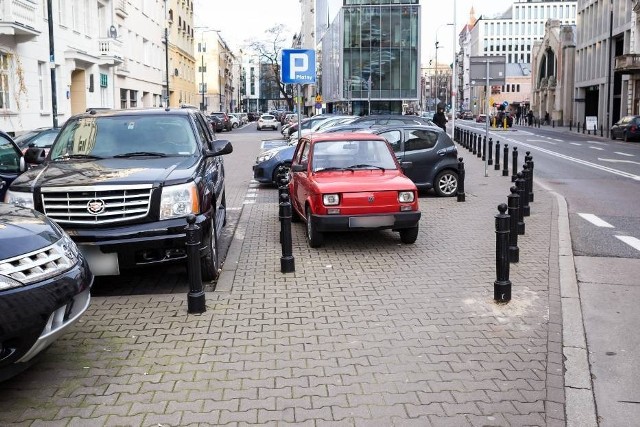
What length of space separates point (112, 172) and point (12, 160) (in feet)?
10.0

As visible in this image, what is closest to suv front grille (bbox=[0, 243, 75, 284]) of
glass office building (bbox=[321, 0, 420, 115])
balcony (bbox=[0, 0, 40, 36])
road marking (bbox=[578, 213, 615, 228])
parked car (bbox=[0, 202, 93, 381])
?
parked car (bbox=[0, 202, 93, 381])

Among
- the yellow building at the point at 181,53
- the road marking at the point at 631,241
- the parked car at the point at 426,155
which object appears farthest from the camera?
the yellow building at the point at 181,53

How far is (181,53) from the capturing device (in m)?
67.4

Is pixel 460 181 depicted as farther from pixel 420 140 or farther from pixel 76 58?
pixel 76 58

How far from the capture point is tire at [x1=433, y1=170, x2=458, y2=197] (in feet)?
48.5

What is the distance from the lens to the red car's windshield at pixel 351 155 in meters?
10.1

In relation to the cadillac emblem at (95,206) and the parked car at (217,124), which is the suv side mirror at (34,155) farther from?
the parked car at (217,124)

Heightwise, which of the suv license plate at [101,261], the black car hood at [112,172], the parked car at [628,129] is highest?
the parked car at [628,129]

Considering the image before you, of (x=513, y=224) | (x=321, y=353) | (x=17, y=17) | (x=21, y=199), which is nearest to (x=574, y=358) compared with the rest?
(x=321, y=353)

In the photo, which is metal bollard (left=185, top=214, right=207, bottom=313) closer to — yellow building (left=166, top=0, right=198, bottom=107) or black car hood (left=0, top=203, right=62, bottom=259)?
black car hood (left=0, top=203, right=62, bottom=259)

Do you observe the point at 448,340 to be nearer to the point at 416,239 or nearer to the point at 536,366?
the point at 536,366

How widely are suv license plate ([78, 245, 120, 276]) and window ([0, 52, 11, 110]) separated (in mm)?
19904

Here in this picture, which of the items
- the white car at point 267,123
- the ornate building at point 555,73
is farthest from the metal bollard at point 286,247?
the ornate building at point 555,73

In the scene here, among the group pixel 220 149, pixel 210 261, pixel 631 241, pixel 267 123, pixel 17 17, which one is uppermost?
pixel 17 17
